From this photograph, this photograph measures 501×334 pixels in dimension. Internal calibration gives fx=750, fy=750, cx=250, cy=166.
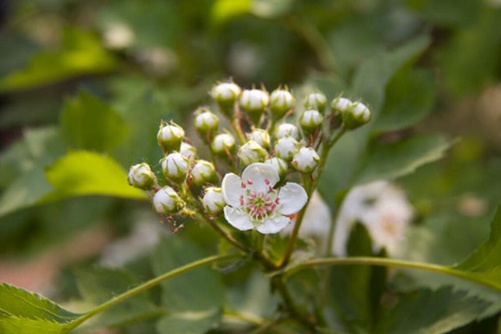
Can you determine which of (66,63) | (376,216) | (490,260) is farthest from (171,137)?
(66,63)

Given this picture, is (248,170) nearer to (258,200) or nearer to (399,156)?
(258,200)

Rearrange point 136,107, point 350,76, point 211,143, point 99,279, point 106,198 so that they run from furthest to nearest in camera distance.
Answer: point 106,198 → point 350,76 → point 136,107 → point 99,279 → point 211,143

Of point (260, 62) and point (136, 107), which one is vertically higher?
point (260, 62)

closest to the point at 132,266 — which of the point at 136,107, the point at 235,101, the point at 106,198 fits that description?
the point at 106,198

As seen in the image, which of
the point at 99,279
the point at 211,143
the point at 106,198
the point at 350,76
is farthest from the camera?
the point at 106,198

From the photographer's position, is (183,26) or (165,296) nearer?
(165,296)

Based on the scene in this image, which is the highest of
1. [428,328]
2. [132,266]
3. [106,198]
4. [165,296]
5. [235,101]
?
[106,198]

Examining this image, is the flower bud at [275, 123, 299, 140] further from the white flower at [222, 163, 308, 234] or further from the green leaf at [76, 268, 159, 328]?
the green leaf at [76, 268, 159, 328]

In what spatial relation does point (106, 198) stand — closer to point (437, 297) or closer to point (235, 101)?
point (235, 101)
